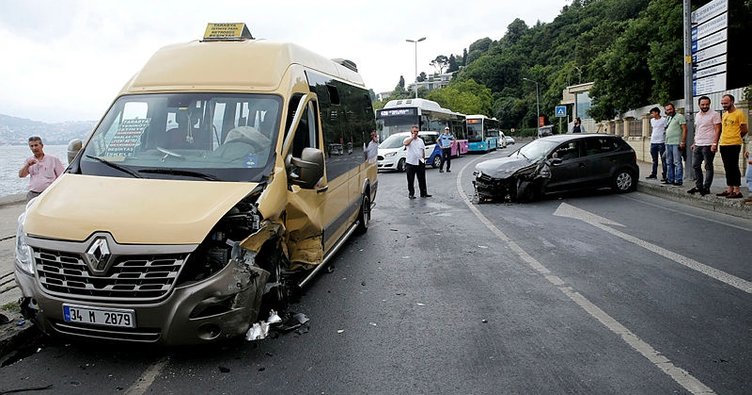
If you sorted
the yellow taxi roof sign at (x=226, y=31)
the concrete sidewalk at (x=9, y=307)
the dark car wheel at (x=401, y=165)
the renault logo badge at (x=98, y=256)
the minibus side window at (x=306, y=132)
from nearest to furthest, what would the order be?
the renault logo badge at (x=98, y=256), the concrete sidewalk at (x=9, y=307), the minibus side window at (x=306, y=132), the yellow taxi roof sign at (x=226, y=31), the dark car wheel at (x=401, y=165)

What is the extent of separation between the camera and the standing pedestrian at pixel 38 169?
7488mm

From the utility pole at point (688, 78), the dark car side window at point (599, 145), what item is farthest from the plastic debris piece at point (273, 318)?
the utility pole at point (688, 78)

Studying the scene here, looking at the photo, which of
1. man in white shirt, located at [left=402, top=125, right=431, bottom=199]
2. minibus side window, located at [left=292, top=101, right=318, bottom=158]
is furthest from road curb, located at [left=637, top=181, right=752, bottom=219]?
minibus side window, located at [left=292, top=101, right=318, bottom=158]

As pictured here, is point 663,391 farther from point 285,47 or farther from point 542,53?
point 542,53

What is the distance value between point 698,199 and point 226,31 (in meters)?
10.3

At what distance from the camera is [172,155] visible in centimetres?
517

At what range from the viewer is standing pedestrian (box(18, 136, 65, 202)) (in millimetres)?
7488

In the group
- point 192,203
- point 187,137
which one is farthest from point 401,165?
point 192,203

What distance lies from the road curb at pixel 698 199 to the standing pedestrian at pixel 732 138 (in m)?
0.36

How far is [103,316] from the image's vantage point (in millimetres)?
4023

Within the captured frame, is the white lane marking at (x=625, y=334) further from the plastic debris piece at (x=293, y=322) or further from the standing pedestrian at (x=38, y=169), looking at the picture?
the standing pedestrian at (x=38, y=169)

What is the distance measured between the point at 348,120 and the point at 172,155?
3.61 metres

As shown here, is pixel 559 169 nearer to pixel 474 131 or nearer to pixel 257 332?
pixel 257 332

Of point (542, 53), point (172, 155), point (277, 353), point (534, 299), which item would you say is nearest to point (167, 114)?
point (172, 155)
